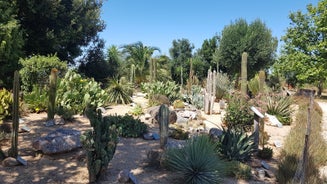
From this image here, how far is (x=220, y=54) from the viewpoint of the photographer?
20.7 meters

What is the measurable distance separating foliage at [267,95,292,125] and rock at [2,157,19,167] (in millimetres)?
8612

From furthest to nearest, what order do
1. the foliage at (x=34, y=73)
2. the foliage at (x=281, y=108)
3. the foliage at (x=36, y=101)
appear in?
1. the foliage at (x=281, y=108)
2. the foliage at (x=34, y=73)
3. the foliage at (x=36, y=101)

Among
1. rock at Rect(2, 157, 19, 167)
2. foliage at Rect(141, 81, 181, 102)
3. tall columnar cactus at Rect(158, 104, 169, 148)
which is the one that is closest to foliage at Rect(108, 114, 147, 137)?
tall columnar cactus at Rect(158, 104, 169, 148)

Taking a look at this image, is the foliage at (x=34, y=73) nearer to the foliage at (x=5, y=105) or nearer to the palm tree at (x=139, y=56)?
the foliage at (x=5, y=105)

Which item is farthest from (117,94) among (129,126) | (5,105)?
(129,126)

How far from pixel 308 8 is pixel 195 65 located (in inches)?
412

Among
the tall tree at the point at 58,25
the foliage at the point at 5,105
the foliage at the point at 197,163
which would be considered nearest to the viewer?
the foliage at the point at 197,163

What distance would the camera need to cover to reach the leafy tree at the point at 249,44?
1923 centimetres

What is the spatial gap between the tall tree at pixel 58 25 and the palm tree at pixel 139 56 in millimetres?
7419

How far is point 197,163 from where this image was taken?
4160 mm

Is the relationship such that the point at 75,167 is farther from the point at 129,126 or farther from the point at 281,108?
the point at 281,108

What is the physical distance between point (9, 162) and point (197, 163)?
10.2 ft

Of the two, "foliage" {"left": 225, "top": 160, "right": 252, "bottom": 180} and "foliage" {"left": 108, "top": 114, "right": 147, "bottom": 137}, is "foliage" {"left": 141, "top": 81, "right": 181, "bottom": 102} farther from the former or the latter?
"foliage" {"left": 225, "top": 160, "right": 252, "bottom": 180}

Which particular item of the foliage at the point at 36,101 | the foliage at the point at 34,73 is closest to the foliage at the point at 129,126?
the foliage at the point at 36,101
